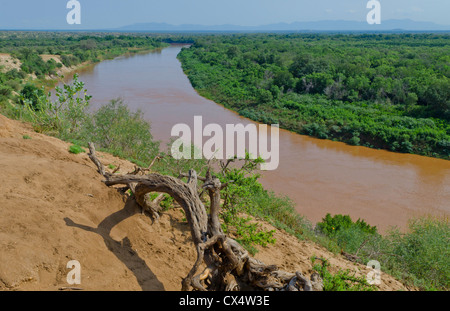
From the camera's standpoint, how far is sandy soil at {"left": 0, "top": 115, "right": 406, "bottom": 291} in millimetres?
4414

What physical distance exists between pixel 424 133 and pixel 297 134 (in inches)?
332

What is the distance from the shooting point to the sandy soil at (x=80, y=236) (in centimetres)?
441

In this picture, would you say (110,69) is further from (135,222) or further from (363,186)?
(135,222)

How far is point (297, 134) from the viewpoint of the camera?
25.8 m

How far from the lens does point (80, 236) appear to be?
16.9 ft
